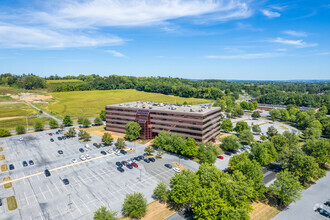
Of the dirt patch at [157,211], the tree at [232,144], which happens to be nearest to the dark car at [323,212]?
the tree at [232,144]

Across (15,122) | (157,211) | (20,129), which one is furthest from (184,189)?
(15,122)

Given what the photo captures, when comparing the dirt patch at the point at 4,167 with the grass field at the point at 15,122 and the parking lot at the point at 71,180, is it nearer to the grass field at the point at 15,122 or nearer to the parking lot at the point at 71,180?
the parking lot at the point at 71,180

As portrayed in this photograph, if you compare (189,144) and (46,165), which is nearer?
(46,165)

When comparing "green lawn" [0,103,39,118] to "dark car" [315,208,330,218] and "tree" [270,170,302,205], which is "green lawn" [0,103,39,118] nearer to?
"tree" [270,170,302,205]

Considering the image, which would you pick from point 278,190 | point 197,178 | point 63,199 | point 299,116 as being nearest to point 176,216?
point 197,178

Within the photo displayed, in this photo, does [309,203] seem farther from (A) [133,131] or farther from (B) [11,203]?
(B) [11,203]

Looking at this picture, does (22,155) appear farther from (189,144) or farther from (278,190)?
(278,190)
